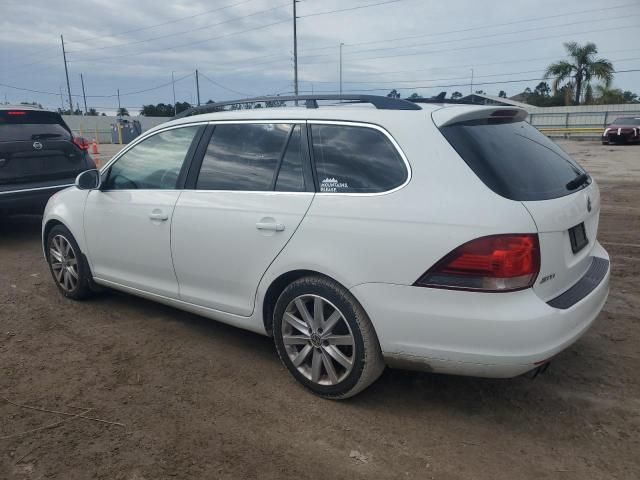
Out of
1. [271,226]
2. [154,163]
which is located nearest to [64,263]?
[154,163]

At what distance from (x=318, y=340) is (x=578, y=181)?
5.97ft

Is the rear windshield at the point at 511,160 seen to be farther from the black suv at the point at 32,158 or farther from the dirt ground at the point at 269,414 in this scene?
the black suv at the point at 32,158

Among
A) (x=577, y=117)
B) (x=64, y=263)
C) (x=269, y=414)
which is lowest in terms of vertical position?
(x=269, y=414)

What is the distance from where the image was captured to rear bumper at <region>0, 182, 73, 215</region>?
6723 mm

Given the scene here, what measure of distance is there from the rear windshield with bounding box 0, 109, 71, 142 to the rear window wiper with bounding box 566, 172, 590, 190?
671 centimetres

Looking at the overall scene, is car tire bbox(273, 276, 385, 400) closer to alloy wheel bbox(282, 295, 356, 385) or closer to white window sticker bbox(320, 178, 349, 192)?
alloy wheel bbox(282, 295, 356, 385)

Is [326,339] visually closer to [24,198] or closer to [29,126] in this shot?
[24,198]

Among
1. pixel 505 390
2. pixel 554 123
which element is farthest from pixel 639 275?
pixel 554 123

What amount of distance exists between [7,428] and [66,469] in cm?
59

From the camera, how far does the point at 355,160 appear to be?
3000mm

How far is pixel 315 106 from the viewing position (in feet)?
11.0

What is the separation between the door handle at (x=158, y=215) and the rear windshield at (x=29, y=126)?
164 inches

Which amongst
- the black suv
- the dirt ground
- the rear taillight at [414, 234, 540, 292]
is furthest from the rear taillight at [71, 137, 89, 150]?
the rear taillight at [414, 234, 540, 292]

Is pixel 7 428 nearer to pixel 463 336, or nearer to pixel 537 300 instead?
pixel 463 336
